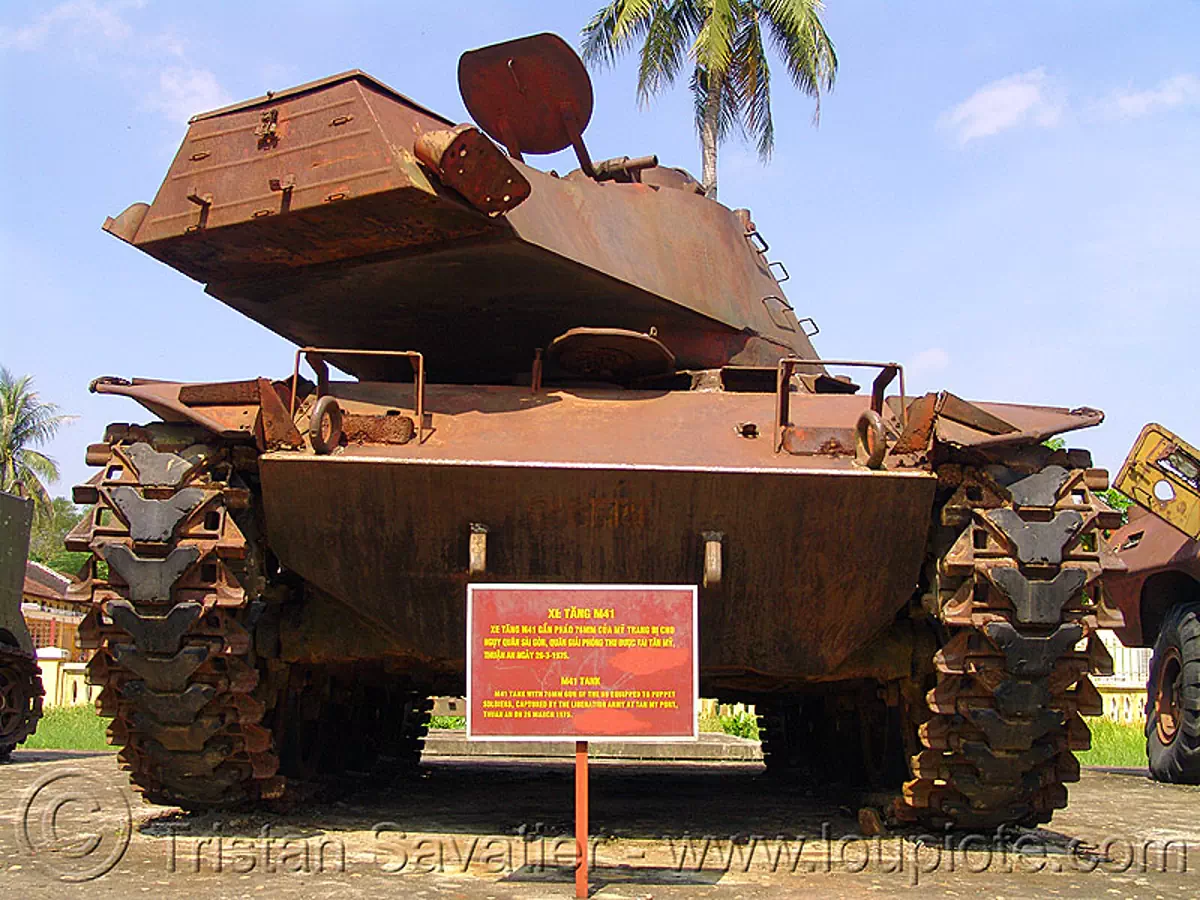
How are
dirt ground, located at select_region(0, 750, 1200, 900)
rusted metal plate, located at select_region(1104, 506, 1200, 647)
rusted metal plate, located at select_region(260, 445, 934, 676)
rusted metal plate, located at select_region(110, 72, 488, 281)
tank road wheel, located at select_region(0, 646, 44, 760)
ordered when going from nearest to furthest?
dirt ground, located at select_region(0, 750, 1200, 900)
rusted metal plate, located at select_region(260, 445, 934, 676)
rusted metal plate, located at select_region(110, 72, 488, 281)
rusted metal plate, located at select_region(1104, 506, 1200, 647)
tank road wheel, located at select_region(0, 646, 44, 760)

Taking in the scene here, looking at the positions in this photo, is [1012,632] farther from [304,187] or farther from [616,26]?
[616,26]

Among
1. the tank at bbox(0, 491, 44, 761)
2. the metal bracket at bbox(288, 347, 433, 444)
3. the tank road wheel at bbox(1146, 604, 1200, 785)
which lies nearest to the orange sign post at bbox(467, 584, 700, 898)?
the metal bracket at bbox(288, 347, 433, 444)

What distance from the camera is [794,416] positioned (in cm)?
683

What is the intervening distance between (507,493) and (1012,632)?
7.87 ft

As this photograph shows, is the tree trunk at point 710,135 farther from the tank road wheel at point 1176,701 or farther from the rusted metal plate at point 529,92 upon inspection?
the rusted metal plate at point 529,92

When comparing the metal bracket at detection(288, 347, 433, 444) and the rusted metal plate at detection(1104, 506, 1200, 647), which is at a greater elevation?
the metal bracket at detection(288, 347, 433, 444)

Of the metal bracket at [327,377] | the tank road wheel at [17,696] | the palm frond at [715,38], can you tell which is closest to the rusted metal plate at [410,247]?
the metal bracket at [327,377]

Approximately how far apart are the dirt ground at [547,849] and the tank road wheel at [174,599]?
0.57 meters

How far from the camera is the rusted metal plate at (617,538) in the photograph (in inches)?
248

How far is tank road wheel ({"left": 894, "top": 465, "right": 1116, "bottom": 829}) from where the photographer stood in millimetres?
6180

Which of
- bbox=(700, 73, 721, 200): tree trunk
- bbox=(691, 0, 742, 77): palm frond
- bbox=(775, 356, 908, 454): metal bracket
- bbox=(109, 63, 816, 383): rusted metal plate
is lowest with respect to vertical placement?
bbox=(775, 356, 908, 454): metal bracket

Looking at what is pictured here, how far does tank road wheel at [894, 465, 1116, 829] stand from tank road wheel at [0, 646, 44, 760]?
910 cm

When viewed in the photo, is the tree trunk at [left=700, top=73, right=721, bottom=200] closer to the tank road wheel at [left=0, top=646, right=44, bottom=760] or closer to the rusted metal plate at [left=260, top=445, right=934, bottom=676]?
the tank road wheel at [left=0, top=646, right=44, bottom=760]

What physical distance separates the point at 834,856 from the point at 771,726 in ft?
14.9
